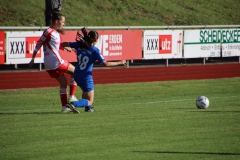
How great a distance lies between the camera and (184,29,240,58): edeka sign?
27052 mm

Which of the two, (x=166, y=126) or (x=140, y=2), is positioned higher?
(x=140, y=2)

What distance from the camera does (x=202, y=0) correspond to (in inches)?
1714

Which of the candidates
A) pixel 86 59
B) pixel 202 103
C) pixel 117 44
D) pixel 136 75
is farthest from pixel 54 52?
pixel 136 75

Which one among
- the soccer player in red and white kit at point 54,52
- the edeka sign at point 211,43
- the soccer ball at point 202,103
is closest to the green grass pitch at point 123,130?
the soccer ball at point 202,103

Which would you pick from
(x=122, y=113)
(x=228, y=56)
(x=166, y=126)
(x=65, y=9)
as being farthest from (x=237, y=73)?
(x=166, y=126)

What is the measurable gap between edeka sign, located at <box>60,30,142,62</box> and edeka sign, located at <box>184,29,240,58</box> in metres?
→ 2.65

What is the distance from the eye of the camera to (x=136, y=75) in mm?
24734

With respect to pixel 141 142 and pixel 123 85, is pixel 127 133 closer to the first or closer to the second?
pixel 141 142

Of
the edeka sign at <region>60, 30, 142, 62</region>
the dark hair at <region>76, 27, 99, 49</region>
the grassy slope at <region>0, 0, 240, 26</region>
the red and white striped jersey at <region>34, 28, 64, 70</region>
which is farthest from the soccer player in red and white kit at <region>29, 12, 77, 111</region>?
the grassy slope at <region>0, 0, 240, 26</region>

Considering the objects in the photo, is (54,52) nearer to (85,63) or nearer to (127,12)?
(85,63)

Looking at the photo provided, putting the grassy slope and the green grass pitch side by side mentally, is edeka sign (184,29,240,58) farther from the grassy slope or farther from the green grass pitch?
the green grass pitch

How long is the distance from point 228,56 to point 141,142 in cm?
1974

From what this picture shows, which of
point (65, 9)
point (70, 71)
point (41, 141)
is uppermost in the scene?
point (65, 9)

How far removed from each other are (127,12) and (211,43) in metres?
10.0
